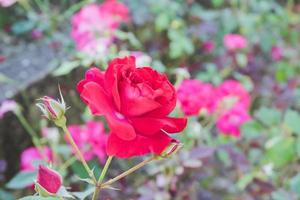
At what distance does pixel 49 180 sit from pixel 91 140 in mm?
644

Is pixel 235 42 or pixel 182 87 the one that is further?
pixel 235 42

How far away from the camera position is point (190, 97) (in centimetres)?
123

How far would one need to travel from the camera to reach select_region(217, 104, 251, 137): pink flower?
1.40 m

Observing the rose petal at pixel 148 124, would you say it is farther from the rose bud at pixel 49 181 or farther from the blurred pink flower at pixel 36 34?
the blurred pink flower at pixel 36 34

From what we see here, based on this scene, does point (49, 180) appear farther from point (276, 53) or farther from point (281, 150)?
point (276, 53)

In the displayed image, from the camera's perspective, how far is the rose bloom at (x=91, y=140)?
1.32m

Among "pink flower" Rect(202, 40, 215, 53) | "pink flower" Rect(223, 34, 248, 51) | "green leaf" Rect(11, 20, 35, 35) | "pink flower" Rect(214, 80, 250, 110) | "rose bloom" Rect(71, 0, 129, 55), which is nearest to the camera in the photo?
"pink flower" Rect(214, 80, 250, 110)

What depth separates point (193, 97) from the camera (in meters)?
1.24

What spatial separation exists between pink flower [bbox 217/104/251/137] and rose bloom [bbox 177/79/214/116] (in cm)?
9

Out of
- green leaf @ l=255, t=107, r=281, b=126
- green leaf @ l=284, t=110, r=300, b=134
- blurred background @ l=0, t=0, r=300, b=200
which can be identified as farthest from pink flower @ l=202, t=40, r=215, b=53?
green leaf @ l=284, t=110, r=300, b=134

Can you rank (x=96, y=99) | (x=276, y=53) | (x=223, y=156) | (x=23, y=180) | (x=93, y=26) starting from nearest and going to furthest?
(x=96, y=99) < (x=23, y=180) < (x=223, y=156) < (x=93, y=26) < (x=276, y=53)

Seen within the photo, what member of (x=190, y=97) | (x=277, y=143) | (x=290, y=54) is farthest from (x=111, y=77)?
(x=290, y=54)

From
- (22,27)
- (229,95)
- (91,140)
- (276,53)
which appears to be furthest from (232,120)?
(276,53)

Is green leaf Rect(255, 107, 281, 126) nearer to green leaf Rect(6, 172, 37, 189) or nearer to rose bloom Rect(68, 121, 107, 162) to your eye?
rose bloom Rect(68, 121, 107, 162)
